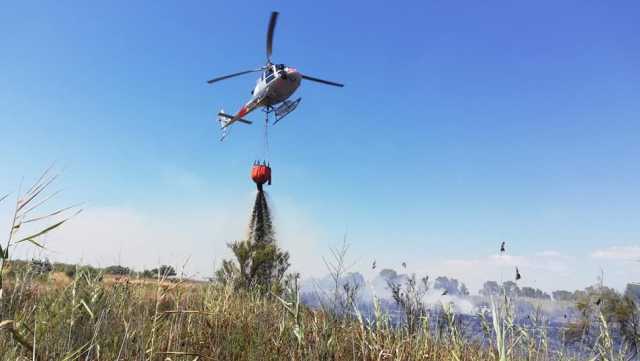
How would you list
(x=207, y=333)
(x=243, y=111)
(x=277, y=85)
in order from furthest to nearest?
(x=243, y=111) → (x=277, y=85) → (x=207, y=333)

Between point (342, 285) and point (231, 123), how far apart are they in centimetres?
2885

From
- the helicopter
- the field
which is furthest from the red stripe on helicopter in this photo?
the field

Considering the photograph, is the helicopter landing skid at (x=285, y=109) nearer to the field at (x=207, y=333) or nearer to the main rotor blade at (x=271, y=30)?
the main rotor blade at (x=271, y=30)

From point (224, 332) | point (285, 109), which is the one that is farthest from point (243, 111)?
point (224, 332)

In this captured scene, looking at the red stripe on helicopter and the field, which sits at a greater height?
the red stripe on helicopter

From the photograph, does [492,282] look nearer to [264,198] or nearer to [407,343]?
[407,343]

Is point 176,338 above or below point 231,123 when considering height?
below

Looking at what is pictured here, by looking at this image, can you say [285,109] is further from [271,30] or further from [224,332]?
[224,332]

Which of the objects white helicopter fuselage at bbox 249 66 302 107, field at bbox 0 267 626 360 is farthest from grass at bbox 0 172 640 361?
white helicopter fuselage at bbox 249 66 302 107

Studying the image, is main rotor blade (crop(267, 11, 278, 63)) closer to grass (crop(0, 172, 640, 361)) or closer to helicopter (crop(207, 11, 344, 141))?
helicopter (crop(207, 11, 344, 141))

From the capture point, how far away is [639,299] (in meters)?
4.50

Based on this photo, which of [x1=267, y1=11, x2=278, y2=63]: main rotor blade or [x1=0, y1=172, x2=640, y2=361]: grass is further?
[x1=267, y1=11, x2=278, y2=63]: main rotor blade

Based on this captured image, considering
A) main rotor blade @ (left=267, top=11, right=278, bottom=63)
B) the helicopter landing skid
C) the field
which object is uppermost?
main rotor blade @ (left=267, top=11, right=278, bottom=63)

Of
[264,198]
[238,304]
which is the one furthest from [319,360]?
[264,198]
